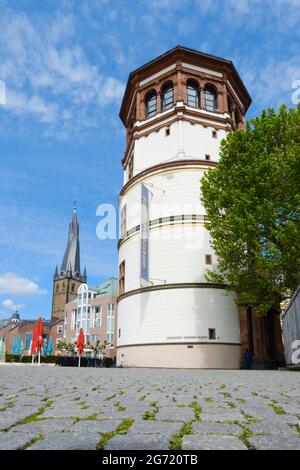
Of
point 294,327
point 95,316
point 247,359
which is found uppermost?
point 95,316

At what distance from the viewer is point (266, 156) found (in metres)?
18.4

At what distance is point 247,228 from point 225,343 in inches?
351

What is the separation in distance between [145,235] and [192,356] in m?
8.42

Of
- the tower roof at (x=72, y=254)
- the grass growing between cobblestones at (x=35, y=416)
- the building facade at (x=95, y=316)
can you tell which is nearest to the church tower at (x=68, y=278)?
the tower roof at (x=72, y=254)

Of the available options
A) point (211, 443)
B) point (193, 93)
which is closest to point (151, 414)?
point (211, 443)

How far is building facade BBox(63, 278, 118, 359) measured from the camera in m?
69.0

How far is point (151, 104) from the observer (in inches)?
1224

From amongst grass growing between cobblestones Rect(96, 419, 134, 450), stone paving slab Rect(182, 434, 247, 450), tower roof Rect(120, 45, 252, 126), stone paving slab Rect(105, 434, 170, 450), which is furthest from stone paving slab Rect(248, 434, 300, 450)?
tower roof Rect(120, 45, 252, 126)

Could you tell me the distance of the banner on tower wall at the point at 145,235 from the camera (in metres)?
24.8

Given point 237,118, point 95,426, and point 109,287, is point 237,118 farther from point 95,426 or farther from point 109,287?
point 109,287

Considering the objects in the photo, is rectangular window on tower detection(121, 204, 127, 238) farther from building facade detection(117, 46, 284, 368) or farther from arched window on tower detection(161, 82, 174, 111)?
arched window on tower detection(161, 82, 174, 111)

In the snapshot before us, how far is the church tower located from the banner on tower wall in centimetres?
11115

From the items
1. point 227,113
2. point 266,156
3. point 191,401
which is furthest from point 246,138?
point 191,401

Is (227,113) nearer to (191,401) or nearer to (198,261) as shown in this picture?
(198,261)
